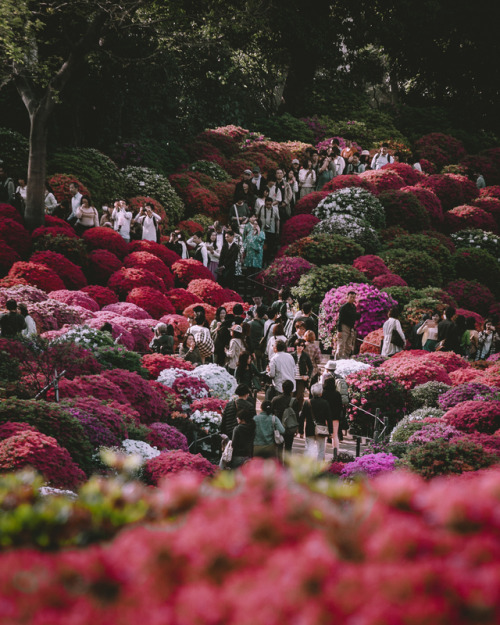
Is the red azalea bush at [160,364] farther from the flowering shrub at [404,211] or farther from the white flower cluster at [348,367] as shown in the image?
the flowering shrub at [404,211]

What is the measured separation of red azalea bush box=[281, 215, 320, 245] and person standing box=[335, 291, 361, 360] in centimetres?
757

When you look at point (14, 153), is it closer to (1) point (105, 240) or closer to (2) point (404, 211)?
(1) point (105, 240)

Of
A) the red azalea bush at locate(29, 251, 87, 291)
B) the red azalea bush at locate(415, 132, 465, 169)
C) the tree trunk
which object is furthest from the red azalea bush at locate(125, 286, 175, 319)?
the red azalea bush at locate(415, 132, 465, 169)

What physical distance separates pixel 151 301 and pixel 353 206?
9555mm

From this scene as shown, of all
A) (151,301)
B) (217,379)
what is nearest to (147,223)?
(151,301)

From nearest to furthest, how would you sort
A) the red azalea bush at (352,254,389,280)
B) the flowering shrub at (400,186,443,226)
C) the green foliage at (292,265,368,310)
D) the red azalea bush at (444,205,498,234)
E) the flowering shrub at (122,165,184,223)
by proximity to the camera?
1. the green foliage at (292,265,368,310)
2. the red azalea bush at (352,254,389,280)
3. the flowering shrub at (122,165,184,223)
4. the flowering shrub at (400,186,443,226)
5. the red azalea bush at (444,205,498,234)

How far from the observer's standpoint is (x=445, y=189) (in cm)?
2925

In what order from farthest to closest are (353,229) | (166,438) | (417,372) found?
1. (353,229)
2. (417,372)
3. (166,438)

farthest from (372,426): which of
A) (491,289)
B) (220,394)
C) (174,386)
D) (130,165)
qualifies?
(130,165)

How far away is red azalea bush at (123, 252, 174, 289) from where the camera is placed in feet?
57.2

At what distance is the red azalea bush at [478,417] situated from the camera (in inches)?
388

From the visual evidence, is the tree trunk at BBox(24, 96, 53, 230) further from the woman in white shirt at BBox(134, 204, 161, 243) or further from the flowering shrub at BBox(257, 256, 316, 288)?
the flowering shrub at BBox(257, 256, 316, 288)

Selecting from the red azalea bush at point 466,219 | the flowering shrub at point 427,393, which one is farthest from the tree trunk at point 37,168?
the red azalea bush at point 466,219

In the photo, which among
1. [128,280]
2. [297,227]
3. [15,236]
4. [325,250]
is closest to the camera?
[15,236]
